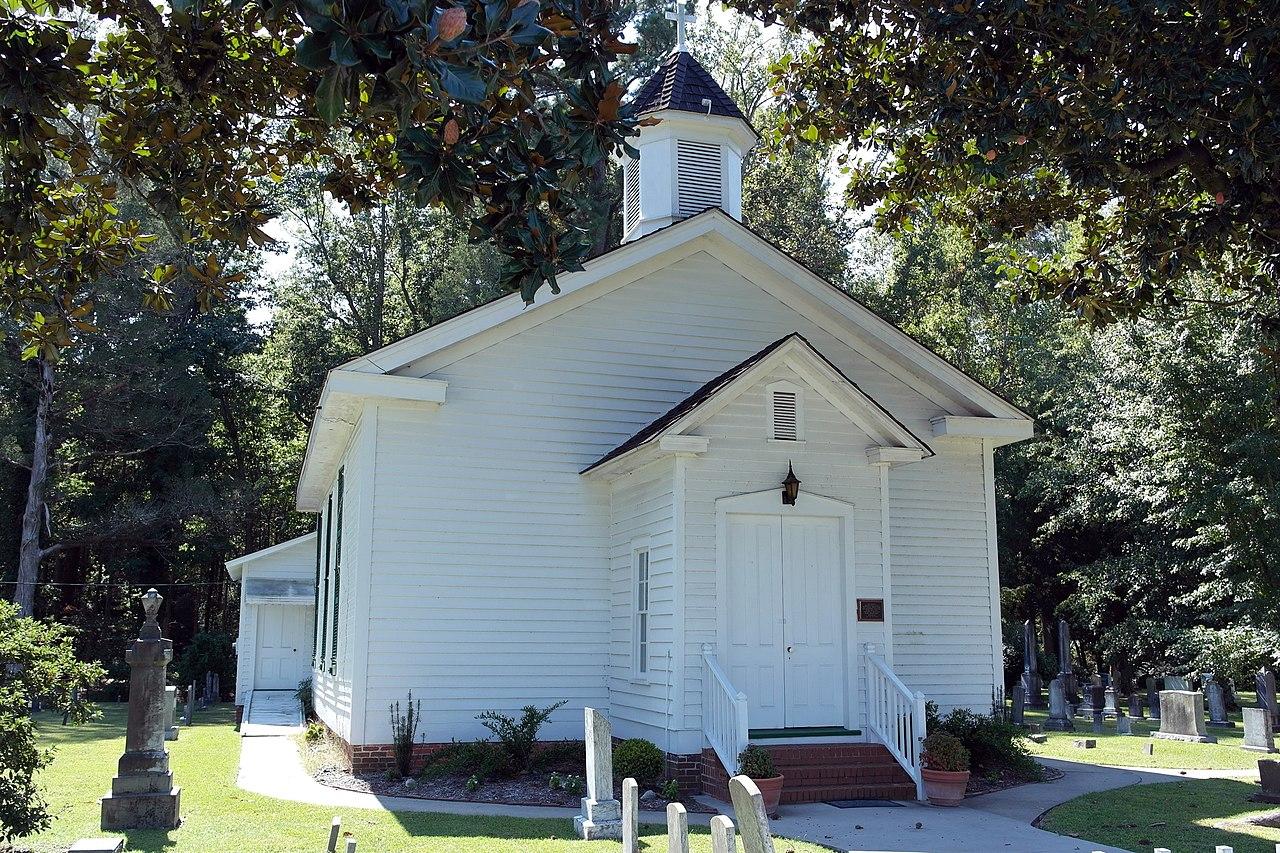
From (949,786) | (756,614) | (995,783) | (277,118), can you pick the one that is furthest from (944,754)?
(277,118)

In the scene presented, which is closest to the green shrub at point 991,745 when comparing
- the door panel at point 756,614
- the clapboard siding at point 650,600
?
the door panel at point 756,614

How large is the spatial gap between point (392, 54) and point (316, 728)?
51.4 feet

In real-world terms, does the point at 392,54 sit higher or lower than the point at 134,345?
lower

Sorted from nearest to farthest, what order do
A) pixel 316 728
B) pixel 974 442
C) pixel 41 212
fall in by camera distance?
pixel 41 212 → pixel 974 442 → pixel 316 728

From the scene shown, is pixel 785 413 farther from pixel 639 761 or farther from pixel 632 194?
pixel 632 194

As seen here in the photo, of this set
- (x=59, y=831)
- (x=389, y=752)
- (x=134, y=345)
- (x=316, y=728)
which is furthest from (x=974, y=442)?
(x=134, y=345)

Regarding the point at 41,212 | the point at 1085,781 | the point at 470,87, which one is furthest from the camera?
the point at 1085,781

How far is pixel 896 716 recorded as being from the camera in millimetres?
12266

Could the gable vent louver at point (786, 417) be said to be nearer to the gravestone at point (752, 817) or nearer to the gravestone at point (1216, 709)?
the gravestone at point (752, 817)

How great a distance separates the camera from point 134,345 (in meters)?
36.5

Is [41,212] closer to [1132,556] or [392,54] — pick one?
[392,54]

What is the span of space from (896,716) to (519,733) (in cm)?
457

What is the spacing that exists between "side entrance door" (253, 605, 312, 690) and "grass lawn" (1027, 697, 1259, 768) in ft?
60.0

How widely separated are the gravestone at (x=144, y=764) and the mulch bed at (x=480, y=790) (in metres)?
2.40
